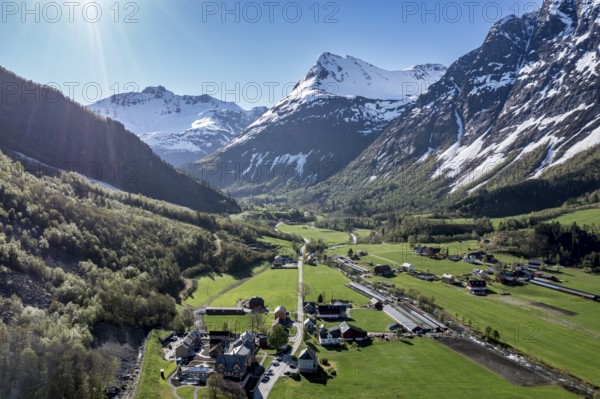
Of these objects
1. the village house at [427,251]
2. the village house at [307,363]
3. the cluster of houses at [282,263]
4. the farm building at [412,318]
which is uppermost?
the village house at [427,251]

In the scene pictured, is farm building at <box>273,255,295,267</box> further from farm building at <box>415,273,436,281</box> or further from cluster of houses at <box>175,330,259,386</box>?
cluster of houses at <box>175,330,259,386</box>

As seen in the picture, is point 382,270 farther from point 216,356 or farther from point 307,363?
→ point 216,356

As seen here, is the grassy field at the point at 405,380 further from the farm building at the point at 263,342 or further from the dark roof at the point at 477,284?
the dark roof at the point at 477,284

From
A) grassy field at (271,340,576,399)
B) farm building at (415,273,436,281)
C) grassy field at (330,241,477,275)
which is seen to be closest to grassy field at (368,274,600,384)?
farm building at (415,273,436,281)

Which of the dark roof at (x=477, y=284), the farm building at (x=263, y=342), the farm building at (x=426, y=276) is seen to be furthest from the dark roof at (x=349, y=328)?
the farm building at (x=426, y=276)

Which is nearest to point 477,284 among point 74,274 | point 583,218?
point 583,218
